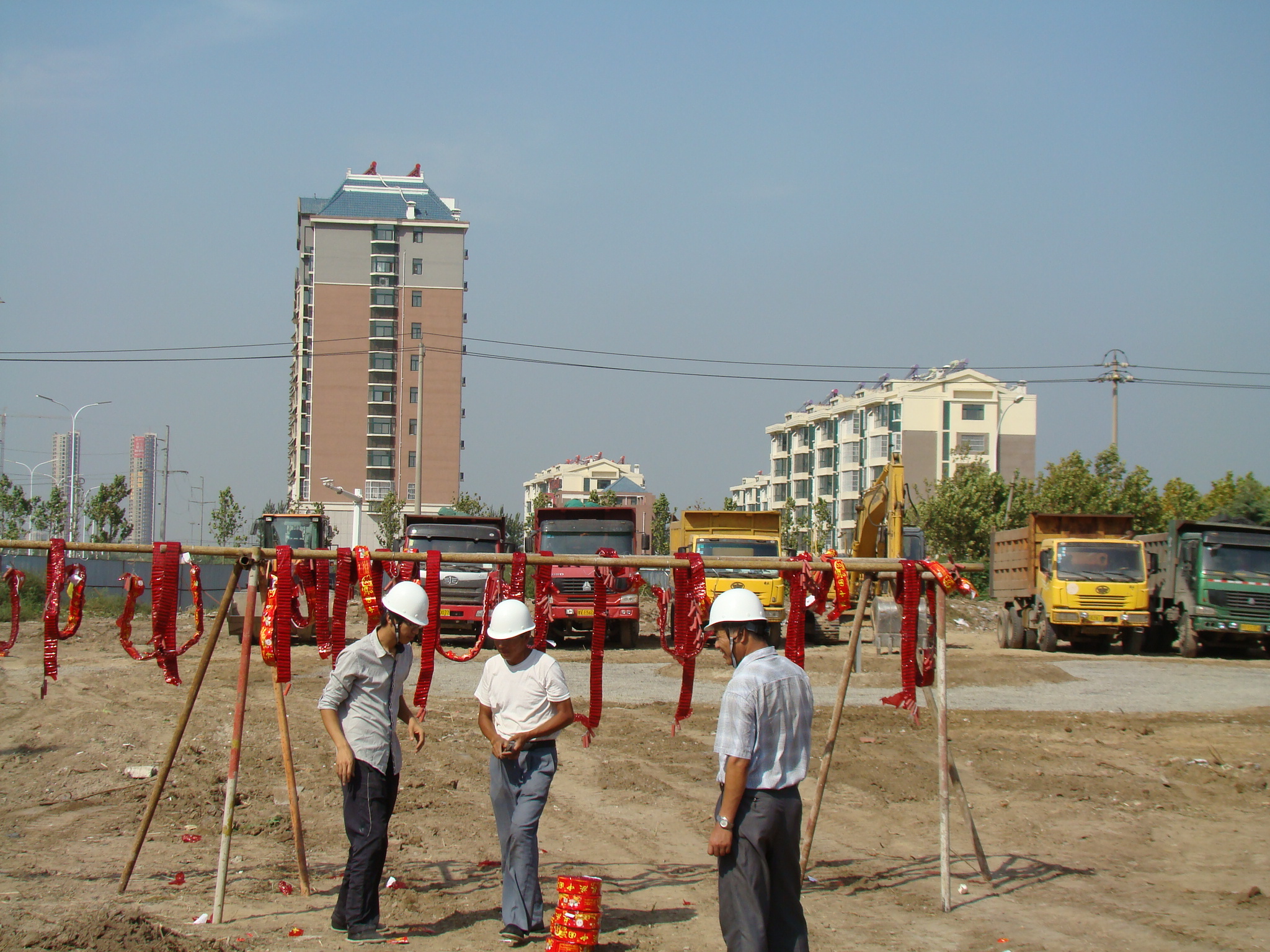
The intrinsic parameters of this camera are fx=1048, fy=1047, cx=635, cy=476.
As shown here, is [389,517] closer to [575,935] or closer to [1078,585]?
[1078,585]

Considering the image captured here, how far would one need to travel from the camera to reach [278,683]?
638cm

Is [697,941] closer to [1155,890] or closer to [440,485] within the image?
[1155,890]

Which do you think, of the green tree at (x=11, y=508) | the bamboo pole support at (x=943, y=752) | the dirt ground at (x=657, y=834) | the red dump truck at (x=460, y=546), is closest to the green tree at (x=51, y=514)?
the green tree at (x=11, y=508)

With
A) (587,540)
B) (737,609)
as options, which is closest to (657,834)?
(737,609)

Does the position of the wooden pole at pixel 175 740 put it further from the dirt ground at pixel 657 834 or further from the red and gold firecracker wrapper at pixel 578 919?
the red and gold firecracker wrapper at pixel 578 919

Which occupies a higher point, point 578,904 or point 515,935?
point 578,904

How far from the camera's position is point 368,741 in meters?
5.53

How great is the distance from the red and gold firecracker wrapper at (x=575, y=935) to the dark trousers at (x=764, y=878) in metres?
1.03

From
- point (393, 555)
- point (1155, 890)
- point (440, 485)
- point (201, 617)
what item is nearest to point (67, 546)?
point (201, 617)

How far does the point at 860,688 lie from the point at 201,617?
12.4 metres

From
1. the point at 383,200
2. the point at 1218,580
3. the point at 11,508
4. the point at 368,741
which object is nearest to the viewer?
the point at 368,741

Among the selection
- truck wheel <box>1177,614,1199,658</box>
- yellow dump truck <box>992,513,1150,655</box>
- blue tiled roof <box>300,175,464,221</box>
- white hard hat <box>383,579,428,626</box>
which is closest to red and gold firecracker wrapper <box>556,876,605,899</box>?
white hard hat <box>383,579,428,626</box>

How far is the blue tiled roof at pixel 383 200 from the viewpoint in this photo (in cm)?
8350

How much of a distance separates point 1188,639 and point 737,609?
74.2 feet
